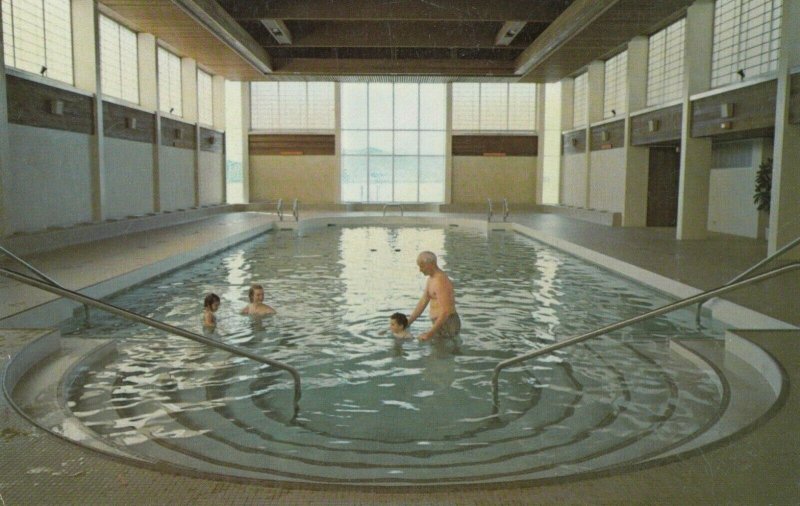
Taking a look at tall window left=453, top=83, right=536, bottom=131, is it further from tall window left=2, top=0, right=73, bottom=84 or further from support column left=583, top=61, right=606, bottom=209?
tall window left=2, top=0, right=73, bottom=84

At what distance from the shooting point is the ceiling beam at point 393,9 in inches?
575

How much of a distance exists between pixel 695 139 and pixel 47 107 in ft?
42.2

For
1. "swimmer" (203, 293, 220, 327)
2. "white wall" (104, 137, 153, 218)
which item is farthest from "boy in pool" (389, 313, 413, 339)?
"white wall" (104, 137, 153, 218)

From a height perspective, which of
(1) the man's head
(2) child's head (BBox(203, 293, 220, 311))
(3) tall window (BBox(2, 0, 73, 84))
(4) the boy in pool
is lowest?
(4) the boy in pool

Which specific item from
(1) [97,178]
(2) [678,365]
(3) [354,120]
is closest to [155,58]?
(1) [97,178]

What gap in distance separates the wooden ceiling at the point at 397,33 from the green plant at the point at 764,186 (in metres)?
3.62

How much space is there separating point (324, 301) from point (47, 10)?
28.8 feet

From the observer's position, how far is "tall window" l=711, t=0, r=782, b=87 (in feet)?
41.0

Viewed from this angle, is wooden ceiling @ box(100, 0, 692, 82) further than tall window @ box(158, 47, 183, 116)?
No

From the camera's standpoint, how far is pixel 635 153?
1903cm

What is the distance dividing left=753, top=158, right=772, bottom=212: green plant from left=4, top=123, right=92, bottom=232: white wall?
13.9 m

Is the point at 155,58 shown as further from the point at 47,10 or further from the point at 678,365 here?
the point at 678,365

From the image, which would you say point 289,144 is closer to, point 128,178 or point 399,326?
point 128,178

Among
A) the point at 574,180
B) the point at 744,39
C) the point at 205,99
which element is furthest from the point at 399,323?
the point at 205,99
